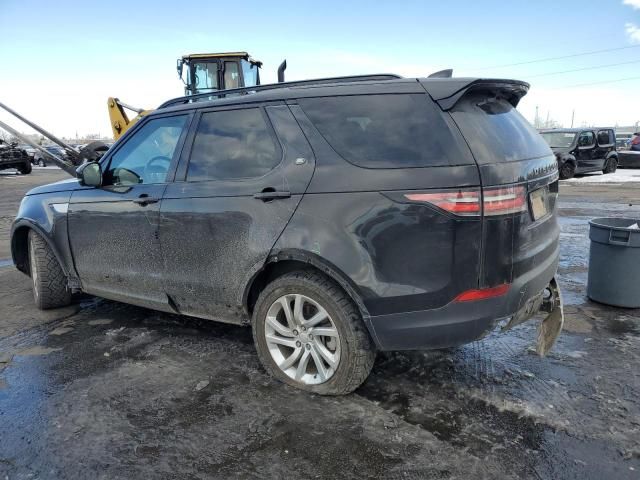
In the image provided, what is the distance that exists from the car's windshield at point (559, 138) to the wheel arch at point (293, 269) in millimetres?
17151

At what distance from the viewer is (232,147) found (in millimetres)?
3180

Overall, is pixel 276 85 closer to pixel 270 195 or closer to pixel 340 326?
pixel 270 195

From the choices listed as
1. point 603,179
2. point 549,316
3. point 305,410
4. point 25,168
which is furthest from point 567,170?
point 25,168

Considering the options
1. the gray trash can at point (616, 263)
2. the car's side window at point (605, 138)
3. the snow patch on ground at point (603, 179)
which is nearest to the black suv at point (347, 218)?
the gray trash can at point (616, 263)

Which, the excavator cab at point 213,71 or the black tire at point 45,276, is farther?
the excavator cab at point 213,71

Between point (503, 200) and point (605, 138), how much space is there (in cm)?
1947

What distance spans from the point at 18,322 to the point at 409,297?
3674mm

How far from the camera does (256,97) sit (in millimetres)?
3135

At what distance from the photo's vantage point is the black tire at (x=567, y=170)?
17.2m

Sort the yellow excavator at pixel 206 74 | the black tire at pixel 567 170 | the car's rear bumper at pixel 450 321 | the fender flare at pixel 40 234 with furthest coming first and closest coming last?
1. the black tire at pixel 567 170
2. the yellow excavator at pixel 206 74
3. the fender flare at pixel 40 234
4. the car's rear bumper at pixel 450 321

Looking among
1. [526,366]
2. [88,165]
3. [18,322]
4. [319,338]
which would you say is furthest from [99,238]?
[526,366]

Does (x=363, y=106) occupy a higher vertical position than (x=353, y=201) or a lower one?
higher

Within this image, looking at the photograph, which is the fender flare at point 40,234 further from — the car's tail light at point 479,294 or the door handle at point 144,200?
the car's tail light at point 479,294

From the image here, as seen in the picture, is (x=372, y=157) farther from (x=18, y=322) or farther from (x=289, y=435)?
(x=18, y=322)
